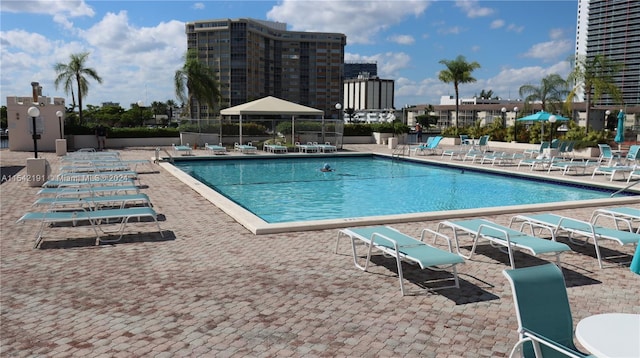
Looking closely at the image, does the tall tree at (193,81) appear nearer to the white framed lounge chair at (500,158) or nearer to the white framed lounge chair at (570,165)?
the white framed lounge chair at (500,158)

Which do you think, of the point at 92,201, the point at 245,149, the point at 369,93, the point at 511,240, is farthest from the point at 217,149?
the point at 369,93

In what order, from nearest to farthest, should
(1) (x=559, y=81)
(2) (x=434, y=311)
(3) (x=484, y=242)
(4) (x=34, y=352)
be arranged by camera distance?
1. (4) (x=34, y=352)
2. (2) (x=434, y=311)
3. (3) (x=484, y=242)
4. (1) (x=559, y=81)

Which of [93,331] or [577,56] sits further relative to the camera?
[577,56]

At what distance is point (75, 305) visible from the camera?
5.07 meters

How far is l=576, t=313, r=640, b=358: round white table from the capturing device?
8.94 feet

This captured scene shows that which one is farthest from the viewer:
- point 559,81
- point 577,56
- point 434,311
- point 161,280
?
point 559,81

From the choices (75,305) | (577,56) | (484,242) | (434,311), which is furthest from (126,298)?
(577,56)

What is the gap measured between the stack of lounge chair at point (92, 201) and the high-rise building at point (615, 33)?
70745mm

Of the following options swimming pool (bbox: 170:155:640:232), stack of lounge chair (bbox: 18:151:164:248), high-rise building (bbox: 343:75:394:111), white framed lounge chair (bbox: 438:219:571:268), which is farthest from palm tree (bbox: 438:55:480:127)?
high-rise building (bbox: 343:75:394:111)

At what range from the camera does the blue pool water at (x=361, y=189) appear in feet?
40.5

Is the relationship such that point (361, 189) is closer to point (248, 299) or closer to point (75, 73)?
point (248, 299)

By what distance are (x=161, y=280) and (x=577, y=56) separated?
3068 centimetres

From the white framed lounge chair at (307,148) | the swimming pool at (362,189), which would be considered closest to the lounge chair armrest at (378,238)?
the swimming pool at (362,189)

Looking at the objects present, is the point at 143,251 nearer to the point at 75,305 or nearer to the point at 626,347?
the point at 75,305
